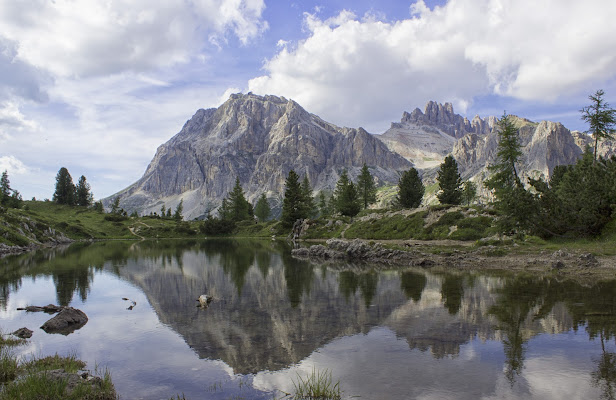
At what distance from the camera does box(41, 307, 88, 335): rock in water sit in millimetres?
19672

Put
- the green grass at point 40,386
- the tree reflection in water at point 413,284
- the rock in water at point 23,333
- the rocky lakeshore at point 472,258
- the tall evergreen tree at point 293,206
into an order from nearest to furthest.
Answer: the green grass at point 40,386, the rock in water at point 23,333, the tree reflection in water at point 413,284, the rocky lakeshore at point 472,258, the tall evergreen tree at point 293,206

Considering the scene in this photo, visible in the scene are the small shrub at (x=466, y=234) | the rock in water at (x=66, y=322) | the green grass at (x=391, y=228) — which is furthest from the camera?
the green grass at (x=391, y=228)

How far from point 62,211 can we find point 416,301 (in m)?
182

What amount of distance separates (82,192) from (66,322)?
194402 mm

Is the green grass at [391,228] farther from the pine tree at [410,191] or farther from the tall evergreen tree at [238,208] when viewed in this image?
the tall evergreen tree at [238,208]

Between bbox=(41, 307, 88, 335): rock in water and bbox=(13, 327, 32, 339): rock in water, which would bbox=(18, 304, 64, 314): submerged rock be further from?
bbox=(13, 327, 32, 339): rock in water

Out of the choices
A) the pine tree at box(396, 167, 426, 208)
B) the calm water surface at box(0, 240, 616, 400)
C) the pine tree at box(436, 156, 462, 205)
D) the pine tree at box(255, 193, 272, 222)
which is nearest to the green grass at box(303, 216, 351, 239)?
the pine tree at box(396, 167, 426, 208)

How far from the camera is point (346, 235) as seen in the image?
87500 mm

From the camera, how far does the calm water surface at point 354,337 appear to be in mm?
12031

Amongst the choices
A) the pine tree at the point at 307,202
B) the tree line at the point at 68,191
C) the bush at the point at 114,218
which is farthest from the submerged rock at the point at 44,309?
the tree line at the point at 68,191

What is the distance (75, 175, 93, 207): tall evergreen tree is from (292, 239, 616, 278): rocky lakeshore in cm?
16547

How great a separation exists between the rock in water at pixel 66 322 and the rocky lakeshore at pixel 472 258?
33.7m

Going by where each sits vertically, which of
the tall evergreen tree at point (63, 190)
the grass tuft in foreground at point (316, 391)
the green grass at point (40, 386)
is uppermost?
the tall evergreen tree at point (63, 190)

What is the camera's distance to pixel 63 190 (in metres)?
177
